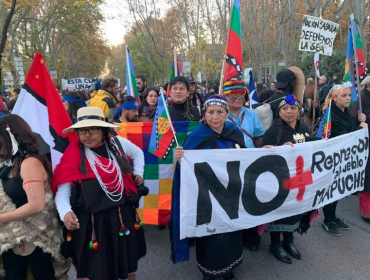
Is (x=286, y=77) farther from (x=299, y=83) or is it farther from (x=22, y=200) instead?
(x=22, y=200)

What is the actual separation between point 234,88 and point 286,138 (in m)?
0.84

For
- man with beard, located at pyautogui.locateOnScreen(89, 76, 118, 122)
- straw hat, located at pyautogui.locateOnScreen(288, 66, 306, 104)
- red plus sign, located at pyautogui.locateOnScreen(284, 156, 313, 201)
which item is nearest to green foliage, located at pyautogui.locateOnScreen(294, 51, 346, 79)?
straw hat, located at pyautogui.locateOnScreen(288, 66, 306, 104)

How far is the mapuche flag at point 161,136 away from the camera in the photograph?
3316 mm

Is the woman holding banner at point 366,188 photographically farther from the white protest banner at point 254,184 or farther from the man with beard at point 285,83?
the man with beard at point 285,83

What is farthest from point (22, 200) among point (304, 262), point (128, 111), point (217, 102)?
point (304, 262)

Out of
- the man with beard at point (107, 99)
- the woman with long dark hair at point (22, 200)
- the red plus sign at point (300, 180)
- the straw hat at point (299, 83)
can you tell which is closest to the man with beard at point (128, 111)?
the man with beard at point (107, 99)

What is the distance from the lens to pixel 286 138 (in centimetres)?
339

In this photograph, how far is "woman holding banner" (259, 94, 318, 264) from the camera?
10.9 feet

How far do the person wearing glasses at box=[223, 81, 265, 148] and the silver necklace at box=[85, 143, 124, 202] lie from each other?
1626mm

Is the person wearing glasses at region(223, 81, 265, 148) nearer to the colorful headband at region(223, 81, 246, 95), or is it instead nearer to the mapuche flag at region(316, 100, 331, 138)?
the colorful headband at region(223, 81, 246, 95)

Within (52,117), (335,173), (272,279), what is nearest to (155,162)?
(52,117)

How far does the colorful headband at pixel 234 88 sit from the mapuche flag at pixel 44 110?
6.22 feet

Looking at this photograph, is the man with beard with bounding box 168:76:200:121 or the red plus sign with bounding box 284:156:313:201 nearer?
the red plus sign with bounding box 284:156:313:201

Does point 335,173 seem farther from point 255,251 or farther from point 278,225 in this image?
point 255,251
